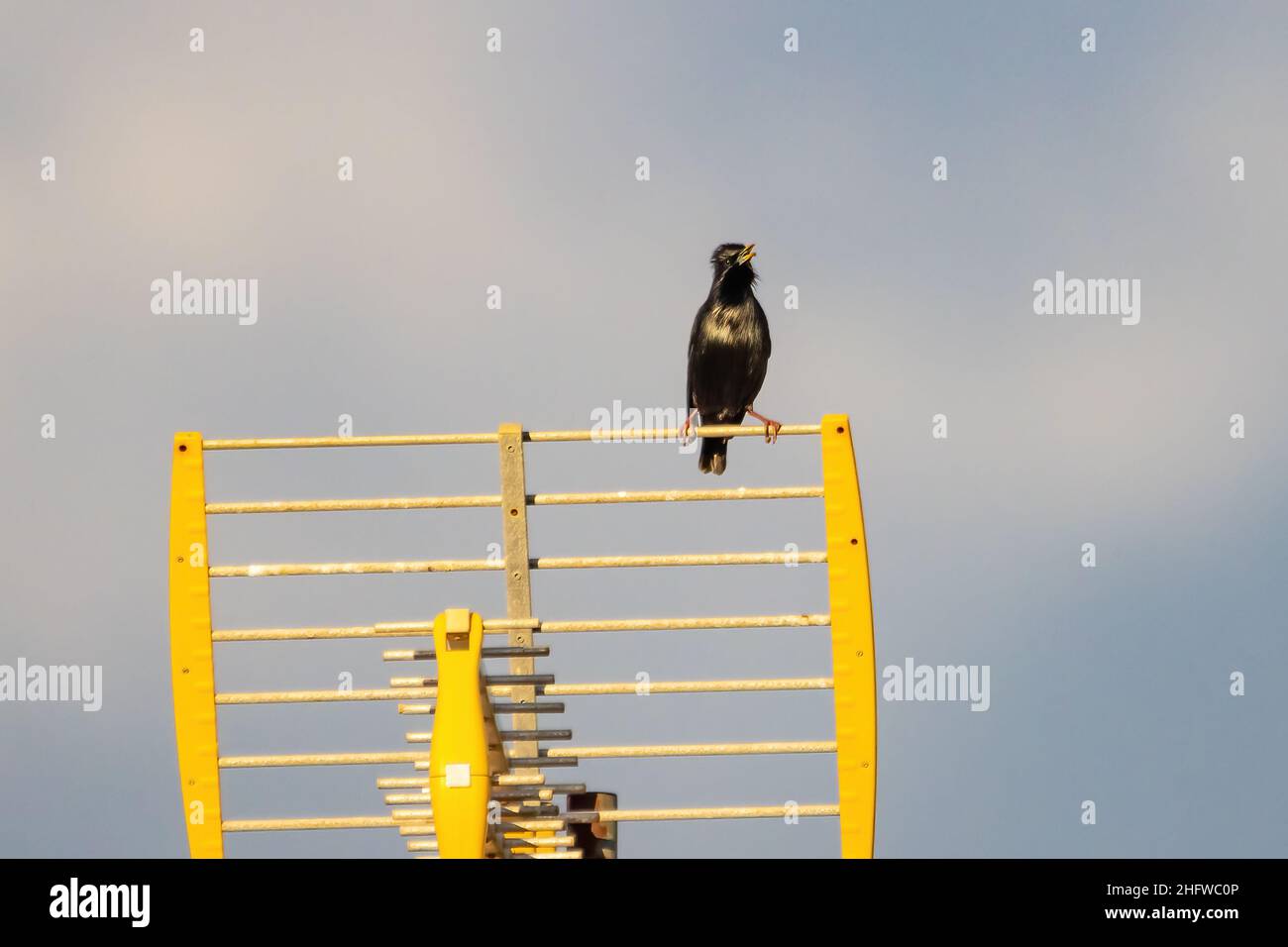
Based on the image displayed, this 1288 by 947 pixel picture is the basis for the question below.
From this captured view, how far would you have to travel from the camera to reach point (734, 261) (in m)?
11.8

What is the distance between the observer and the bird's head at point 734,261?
38.6 ft

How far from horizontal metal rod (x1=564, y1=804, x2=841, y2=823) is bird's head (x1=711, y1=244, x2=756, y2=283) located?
206 inches

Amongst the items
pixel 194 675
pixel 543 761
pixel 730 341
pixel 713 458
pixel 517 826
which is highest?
pixel 730 341

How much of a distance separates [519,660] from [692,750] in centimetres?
74

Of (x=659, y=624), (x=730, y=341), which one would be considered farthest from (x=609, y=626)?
(x=730, y=341)

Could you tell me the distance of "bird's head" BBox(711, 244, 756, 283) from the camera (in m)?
11.8

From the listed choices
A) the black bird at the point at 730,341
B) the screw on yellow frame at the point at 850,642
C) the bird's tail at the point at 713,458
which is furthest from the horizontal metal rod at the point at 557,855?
the bird's tail at the point at 713,458

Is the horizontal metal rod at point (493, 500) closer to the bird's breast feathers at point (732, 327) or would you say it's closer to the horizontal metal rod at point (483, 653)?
the horizontal metal rod at point (483, 653)

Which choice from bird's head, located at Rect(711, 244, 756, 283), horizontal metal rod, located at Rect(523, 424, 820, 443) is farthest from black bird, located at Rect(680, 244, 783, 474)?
horizontal metal rod, located at Rect(523, 424, 820, 443)

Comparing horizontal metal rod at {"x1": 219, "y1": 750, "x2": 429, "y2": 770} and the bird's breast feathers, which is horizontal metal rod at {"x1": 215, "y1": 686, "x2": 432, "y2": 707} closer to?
horizontal metal rod at {"x1": 219, "y1": 750, "x2": 429, "y2": 770}

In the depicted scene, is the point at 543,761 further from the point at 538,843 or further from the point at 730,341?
the point at 730,341

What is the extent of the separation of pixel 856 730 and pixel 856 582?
0.55 m

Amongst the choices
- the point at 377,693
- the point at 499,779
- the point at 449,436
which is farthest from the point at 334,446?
the point at 499,779

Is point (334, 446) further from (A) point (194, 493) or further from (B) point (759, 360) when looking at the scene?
(B) point (759, 360)
